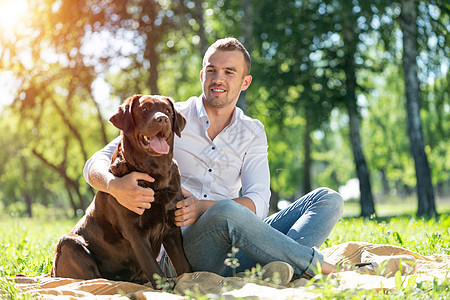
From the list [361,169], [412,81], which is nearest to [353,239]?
[412,81]

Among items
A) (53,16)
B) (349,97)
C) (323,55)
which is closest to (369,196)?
(349,97)

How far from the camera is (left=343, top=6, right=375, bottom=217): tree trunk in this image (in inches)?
510

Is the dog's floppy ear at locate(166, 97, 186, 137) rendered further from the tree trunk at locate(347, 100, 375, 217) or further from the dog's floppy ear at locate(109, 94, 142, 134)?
the tree trunk at locate(347, 100, 375, 217)

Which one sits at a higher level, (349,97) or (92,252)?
(349,97)

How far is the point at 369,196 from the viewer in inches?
508

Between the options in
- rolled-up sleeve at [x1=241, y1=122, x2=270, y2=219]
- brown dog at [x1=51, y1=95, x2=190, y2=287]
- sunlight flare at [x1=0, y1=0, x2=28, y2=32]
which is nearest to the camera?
brown dog at [x1=51, y1=95, x2=190, y2=287]

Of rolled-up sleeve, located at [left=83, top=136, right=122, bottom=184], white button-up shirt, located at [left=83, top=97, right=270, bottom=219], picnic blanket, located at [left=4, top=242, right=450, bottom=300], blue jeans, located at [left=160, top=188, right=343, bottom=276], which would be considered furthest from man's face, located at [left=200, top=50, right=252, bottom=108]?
picnic blanket, located at [left=4, top=242, right=450, bottom=300]

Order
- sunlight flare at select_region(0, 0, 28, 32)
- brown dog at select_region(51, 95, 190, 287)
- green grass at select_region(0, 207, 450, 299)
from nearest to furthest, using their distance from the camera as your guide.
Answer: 1. green grass at select_region(0, 207, 450, 299)
2. brown dog at select_region(51, 95, 190, 287)
3. sunlight flare at select_region(0, 0, 28, 32)

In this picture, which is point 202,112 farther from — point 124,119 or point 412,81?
point 412,81

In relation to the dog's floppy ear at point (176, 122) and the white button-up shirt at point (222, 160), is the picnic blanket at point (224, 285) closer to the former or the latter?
the white button-up shirt at point (222, 160)

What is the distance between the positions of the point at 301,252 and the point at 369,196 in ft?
33.6

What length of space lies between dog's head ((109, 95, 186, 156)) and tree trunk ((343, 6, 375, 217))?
1052 cm

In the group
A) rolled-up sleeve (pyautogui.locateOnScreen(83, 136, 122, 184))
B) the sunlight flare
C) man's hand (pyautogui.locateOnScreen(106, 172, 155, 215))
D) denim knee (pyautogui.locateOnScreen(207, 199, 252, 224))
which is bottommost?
denim knee (pyautogui.locateOnScreen(207, 199, 252, 224))

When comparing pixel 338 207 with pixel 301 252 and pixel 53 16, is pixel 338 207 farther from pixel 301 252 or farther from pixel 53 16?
pixel 53 16
